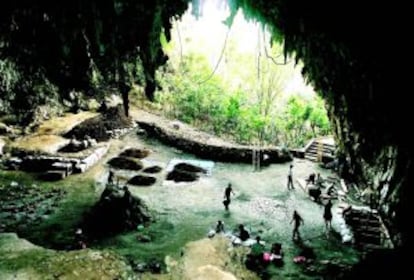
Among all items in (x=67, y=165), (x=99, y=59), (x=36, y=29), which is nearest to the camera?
(x=36, y=29)

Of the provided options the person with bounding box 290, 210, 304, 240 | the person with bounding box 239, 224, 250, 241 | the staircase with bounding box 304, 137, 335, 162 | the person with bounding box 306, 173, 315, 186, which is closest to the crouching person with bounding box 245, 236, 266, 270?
the person with bounding box 239, 224, 250, 241

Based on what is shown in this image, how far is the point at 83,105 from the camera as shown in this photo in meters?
29.9

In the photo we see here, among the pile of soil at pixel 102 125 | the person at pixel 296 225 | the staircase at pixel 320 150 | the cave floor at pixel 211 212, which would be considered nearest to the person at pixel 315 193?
the cave floor at pixel 211 212

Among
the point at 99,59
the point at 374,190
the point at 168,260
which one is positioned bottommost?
the point at 168,260

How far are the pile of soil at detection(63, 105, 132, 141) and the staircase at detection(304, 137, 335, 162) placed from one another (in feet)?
33.2

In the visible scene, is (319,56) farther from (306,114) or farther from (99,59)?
(306,114)

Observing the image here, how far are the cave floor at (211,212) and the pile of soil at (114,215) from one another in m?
0.44

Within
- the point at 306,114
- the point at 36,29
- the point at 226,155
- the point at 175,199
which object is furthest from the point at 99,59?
the point at 306,114

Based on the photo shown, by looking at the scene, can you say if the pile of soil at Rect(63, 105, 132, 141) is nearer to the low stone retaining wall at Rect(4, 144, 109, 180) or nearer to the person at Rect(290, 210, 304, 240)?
the low stone retaining wall at Rect(4, 144, 109, 180)

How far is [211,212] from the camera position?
18.9m

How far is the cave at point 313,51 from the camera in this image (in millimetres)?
6828

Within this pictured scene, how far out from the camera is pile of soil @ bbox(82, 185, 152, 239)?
16.9 meters

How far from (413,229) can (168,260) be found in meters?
8.19

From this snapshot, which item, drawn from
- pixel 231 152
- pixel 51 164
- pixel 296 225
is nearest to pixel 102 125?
pixel 51 164
